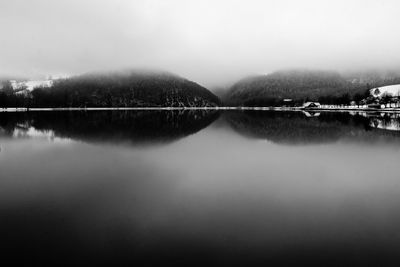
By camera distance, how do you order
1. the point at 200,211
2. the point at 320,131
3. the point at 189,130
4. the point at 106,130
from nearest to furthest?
the point at 200,211 < the point at 320,131 < the point at 106,130 < the point at 189,130

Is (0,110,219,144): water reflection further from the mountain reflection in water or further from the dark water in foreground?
the dark water in foreground

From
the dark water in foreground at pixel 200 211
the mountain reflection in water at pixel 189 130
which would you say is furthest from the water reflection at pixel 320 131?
the dark water in foreground at pixel 200 211

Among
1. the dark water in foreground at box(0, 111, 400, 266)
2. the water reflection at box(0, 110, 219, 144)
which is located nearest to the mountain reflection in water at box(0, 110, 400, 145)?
the water reflection at box(0, 110, 219, 144)

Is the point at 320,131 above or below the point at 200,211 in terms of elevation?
above

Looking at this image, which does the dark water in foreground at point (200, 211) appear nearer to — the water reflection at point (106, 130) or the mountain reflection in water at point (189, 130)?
the mountain reflection in water at point (189, 130)

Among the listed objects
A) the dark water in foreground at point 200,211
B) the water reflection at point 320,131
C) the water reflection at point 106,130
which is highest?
the water reflection at point 106,130

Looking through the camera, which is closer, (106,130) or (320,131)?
(320,131)

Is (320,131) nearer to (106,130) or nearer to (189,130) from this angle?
(189,130)

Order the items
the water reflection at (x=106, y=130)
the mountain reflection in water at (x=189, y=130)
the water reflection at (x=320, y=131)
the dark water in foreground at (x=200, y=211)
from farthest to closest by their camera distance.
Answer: the water reflection at (x=106, y=130)
the mountain reflection in water at (x=189, y=130)
the water reflection at (x=320, y=131)
the dark water in foreground at (x=200, y=211)

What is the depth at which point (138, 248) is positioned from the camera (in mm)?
9180

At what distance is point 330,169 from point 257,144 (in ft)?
40.5

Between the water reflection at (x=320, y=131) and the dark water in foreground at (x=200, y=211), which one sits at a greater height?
the water reflection at (x=320, y=131)

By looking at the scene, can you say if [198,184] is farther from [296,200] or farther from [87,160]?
[87,160]

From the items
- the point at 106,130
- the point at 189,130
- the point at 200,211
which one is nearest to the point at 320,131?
the point at 189,130
